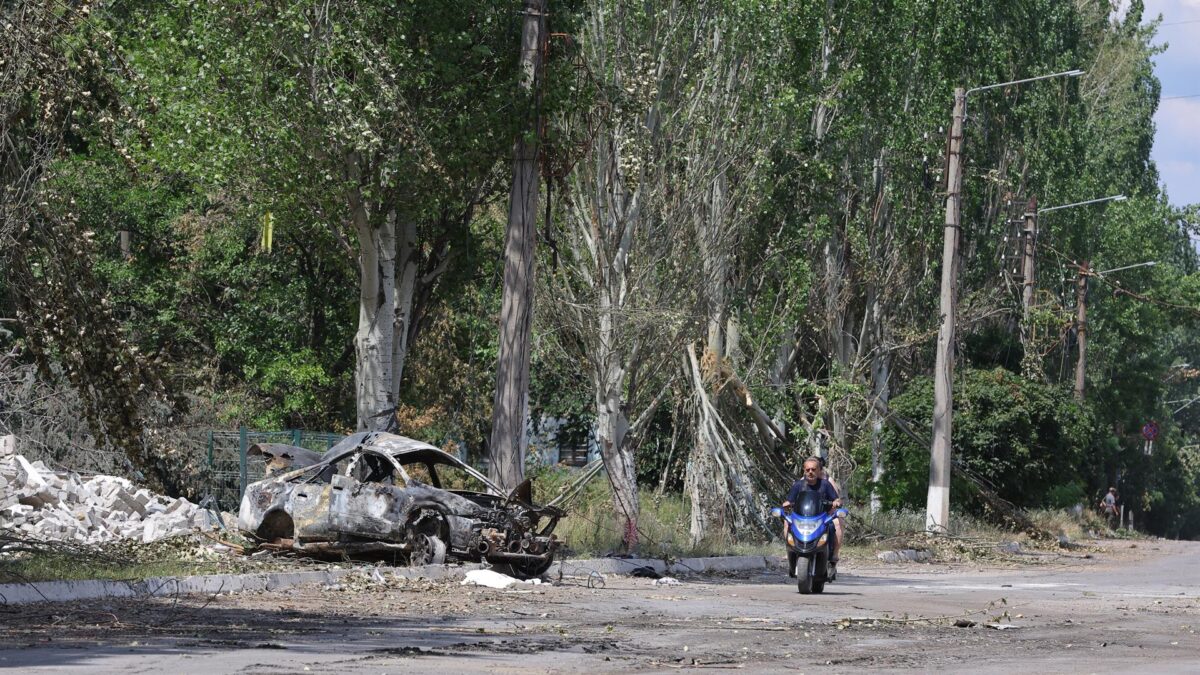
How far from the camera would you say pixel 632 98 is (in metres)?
23.1

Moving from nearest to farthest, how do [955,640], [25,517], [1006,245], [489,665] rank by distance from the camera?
[489,665]
[955,640]
[25,517]
[1006,245]

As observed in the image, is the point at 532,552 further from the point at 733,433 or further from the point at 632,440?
the point at 733,433

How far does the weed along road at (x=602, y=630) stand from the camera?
1004 centimetres

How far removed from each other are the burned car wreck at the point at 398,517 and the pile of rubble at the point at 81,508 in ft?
A: 4.25

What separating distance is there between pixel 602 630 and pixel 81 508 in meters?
9.12

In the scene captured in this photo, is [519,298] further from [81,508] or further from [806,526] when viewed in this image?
[81,508]

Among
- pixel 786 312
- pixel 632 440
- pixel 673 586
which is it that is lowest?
pixel 673 586

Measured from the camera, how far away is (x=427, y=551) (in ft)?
59.8

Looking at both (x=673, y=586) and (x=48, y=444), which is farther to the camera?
(x=48, y=444)

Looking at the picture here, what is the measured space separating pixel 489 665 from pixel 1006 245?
35.9m

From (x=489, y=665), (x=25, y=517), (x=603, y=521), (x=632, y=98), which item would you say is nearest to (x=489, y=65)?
(x=632, y=98)

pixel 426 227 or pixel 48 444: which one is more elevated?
pixel 426 227

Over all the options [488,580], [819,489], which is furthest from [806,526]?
[488,580]

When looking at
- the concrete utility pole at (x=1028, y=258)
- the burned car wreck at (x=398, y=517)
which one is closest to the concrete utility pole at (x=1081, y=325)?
the concrete utility pole at (x=1028, y=258)
